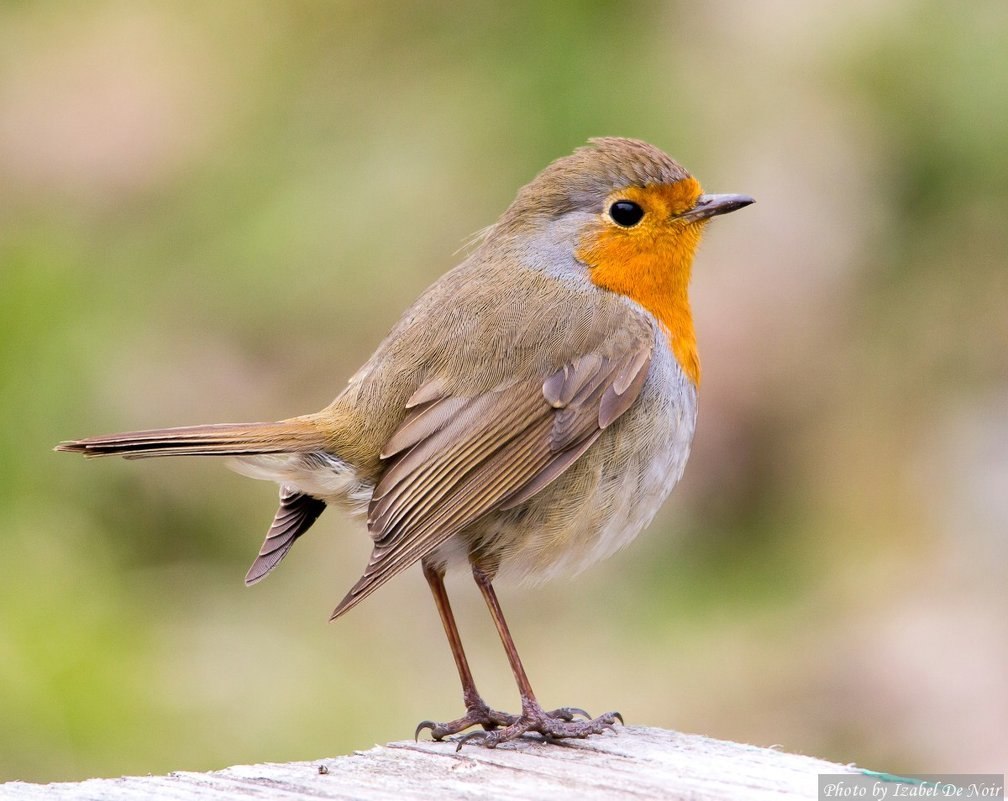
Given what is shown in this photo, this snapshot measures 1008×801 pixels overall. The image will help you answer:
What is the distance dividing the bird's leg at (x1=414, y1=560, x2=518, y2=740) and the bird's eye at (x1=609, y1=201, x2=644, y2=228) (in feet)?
3.17

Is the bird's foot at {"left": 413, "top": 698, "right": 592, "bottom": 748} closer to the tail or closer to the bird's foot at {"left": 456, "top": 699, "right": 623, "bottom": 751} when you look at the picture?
the bird's foot at {"left": 456, "top": 699, "right": 623, "bottom": 751}

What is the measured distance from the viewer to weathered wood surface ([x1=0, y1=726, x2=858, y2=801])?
242cm

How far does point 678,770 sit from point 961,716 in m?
2.64

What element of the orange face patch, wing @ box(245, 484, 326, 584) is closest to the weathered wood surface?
wing @ box(245, 484, 326, 584)

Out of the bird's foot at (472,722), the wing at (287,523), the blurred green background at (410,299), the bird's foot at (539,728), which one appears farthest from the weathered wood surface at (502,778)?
the blurred green background at (410,299)

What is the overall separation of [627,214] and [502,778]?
5.13ft

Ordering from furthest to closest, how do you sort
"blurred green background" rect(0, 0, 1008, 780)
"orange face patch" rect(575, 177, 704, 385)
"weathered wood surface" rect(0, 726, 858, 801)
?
"blurred green background" rect(0, 0, 1008, 780), "orange face patch" rect(575, 177, 704, 385), "weathered wood surface" rect(0, 726, 858, 801)

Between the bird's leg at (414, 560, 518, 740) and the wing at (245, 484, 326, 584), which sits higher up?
the wing at (245, 484, 326, 584)

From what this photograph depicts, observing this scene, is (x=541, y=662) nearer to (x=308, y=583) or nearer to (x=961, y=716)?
(x=308, y=583)

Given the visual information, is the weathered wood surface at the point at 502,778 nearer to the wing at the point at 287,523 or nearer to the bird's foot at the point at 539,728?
the bird's foot at the point at 539,728

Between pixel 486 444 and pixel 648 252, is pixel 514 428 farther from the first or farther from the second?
pixel 648 252

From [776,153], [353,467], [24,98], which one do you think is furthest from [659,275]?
[24,98]

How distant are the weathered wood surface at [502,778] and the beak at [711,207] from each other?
1.39m

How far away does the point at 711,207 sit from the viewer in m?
3.72
